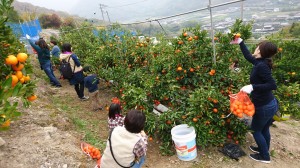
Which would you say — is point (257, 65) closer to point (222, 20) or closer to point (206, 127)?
point (206, 127)

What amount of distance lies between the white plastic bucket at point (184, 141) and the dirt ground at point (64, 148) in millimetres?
131

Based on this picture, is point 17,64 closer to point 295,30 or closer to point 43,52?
point 43,52

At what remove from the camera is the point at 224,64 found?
402 cm

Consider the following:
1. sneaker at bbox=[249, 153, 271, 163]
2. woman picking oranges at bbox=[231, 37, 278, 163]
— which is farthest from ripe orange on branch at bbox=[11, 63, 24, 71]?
sneaker at bbox=[249, 153, 271, 163]

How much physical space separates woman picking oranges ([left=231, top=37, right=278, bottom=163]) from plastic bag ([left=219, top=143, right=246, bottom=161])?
314 mm

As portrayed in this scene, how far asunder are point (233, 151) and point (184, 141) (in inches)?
36.5

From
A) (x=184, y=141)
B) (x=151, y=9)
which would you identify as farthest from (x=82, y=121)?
(x=151, y=9)

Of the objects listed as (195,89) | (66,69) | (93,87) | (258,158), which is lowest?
(258,158)

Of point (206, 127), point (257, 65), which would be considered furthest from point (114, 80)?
point (257, 65)

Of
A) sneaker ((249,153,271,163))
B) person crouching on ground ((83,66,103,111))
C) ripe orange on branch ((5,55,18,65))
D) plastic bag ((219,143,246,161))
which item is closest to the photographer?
ripe orange on branch ((5,55,18,65))

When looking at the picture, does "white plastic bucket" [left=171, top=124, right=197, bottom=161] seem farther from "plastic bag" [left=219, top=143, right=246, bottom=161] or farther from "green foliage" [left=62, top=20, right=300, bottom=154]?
"plastic bag" [left=219, top=143, right=246, bottom=161]

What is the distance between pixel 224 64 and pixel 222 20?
173cm

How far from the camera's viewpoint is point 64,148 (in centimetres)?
→ 355

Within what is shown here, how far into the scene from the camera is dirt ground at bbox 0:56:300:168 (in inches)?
128
